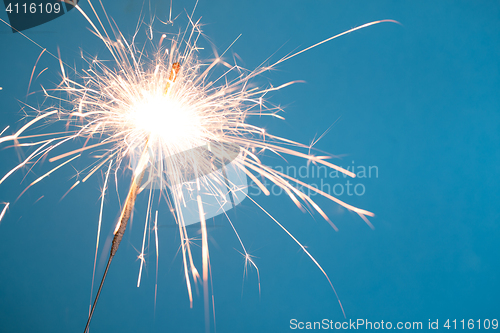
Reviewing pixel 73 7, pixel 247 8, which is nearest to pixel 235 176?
pixel 247 8

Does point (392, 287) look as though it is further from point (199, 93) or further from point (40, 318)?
point (40, 318)

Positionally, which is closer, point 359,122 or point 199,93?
point 199,93

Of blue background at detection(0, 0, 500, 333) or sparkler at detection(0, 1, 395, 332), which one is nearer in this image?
sparkler at detection(0, 1, 395, 332)

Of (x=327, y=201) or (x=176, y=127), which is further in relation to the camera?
(x=327, y=201)

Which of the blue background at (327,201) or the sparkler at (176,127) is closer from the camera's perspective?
the sparkler at (176,127)
